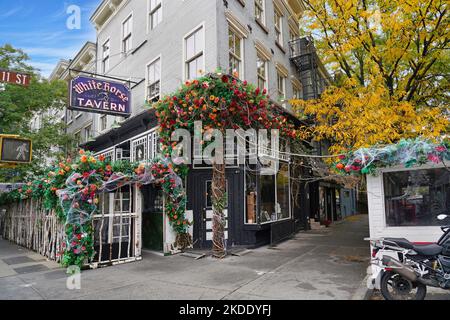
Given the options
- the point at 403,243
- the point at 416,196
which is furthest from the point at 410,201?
the point at 403,243

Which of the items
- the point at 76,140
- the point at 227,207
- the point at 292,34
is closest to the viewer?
the point at 227,207

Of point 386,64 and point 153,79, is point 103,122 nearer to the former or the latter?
point 153,79

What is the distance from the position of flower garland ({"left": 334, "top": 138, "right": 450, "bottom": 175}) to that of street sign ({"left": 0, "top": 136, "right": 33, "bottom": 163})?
8.13 metres

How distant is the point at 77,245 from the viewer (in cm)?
772

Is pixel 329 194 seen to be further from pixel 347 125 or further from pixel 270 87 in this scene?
pixel 347 125

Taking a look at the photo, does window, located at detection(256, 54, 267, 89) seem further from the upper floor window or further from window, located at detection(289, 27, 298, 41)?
the upper floor window

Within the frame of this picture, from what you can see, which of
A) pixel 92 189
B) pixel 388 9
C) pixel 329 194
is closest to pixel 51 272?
pixel 92 189

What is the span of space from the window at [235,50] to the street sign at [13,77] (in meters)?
6.45

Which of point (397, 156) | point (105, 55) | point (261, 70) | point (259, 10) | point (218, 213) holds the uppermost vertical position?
point (259, 10)

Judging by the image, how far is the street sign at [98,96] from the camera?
35.8 feet

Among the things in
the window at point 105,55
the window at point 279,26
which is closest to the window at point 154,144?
the window at point 105,55

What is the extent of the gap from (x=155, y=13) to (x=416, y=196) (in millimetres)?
12751

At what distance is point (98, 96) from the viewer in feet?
37.7

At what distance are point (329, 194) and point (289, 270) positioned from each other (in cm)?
1651
